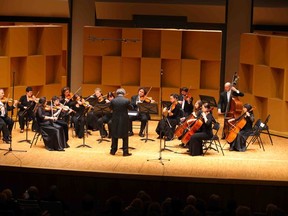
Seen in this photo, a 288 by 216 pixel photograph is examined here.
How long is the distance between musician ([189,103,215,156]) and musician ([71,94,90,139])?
2.73 m

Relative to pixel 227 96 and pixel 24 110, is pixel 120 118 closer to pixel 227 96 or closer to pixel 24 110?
pixel 24 110

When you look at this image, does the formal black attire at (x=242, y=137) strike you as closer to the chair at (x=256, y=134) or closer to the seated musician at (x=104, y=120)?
the chair at (x=256, y=134)

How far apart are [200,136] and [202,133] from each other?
0.28 feet

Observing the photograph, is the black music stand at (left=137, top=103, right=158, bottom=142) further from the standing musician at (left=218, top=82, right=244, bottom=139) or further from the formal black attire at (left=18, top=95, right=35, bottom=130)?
the formal black attire at (left=18, top=95, right=35, bottom=130)

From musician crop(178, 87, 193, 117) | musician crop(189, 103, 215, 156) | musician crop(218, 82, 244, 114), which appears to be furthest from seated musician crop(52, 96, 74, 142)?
musician crop(218, 82, 244, 114)

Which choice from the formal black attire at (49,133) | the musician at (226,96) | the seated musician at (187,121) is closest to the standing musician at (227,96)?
the musician at (226,96)

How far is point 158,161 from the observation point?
47.6 feet

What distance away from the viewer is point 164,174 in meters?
13.3

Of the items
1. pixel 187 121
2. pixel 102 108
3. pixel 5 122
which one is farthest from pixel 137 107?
pixel 5 122

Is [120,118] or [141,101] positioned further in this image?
[141,101]

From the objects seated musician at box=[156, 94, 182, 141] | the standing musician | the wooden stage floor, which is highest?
the standing musician

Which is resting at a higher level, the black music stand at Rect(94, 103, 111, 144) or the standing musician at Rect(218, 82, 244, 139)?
the standing musician at Rect(218, 82, 244, 139)

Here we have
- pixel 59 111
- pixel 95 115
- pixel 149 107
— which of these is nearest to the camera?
pixel 149 107

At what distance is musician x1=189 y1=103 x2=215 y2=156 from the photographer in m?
15.0
